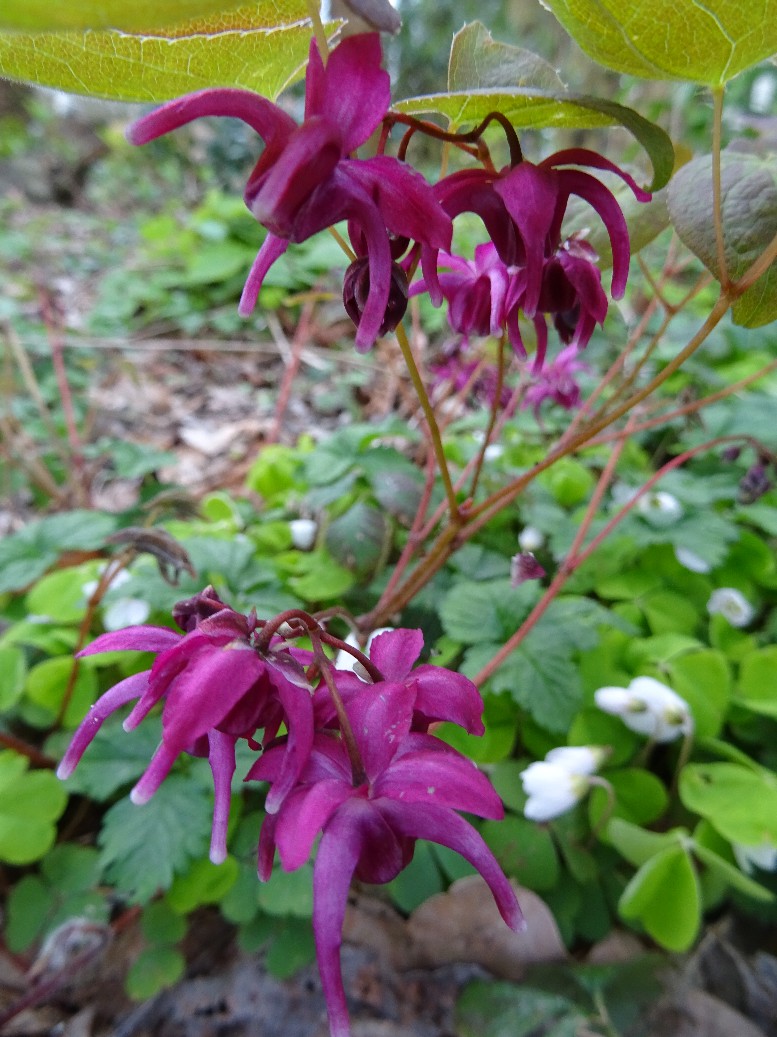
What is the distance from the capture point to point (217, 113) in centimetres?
41

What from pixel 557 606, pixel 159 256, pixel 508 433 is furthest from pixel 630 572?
pixel 159 256

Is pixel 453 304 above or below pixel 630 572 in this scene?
above

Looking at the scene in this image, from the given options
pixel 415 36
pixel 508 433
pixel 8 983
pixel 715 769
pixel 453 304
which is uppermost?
pixel 415 36

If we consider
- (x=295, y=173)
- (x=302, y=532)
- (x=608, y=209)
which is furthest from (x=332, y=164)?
(x=302, y=532)

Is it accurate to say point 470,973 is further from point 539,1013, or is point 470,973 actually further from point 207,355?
point 207,355

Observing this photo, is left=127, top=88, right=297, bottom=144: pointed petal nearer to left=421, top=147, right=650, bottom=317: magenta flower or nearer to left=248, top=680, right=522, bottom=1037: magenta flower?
left=421, top=147, right=650, bottom=317: magenta flower

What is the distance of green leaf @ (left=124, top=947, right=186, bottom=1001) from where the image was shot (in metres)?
0.90

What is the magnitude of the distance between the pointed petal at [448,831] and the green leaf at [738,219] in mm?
472

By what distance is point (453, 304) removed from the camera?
633mm

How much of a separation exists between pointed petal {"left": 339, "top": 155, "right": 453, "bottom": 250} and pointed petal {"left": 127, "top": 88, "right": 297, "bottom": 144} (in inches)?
1.9

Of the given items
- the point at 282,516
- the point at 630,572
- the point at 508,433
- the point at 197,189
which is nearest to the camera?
the point at 630,572

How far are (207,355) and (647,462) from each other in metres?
2.28

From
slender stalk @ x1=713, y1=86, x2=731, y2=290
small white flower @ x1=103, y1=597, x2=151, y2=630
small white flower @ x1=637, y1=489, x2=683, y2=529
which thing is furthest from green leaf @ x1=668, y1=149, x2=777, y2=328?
small white flower @ x1=103, y1=597, x2=151, y2=630

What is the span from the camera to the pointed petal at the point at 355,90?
37 centimetres
